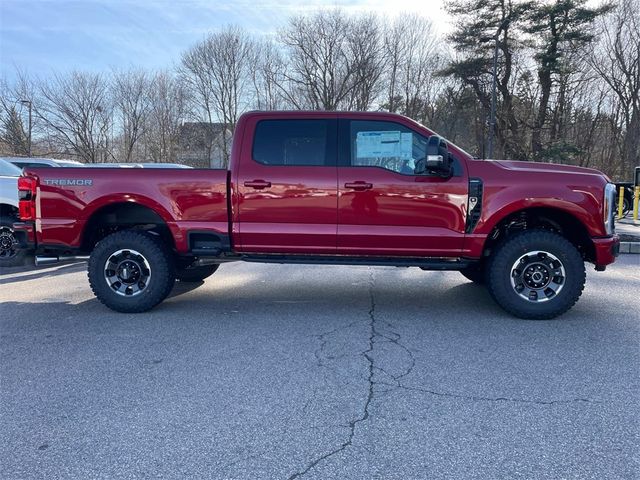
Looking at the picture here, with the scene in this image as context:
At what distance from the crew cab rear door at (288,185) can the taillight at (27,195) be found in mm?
2225

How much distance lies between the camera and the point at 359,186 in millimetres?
4832

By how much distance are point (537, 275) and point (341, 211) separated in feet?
7.07

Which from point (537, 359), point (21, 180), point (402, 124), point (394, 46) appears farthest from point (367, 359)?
point (394, 46)

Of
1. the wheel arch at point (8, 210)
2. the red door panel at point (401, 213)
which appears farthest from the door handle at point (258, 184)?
the wheel arch at point (8, 210)

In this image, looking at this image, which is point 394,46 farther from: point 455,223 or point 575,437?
point 575,437

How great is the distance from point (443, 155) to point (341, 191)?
1.09m

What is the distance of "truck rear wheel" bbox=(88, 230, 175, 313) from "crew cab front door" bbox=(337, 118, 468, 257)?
78.1 inches

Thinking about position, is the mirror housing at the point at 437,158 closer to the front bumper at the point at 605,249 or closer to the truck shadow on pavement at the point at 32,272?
the front bumper at the point at 605,249

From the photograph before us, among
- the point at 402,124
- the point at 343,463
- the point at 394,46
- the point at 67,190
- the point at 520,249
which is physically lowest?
the point at 343,463

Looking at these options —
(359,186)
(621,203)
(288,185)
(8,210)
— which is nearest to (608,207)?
(359,186)

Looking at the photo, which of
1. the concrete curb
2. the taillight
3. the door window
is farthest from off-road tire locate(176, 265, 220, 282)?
the concrete curb

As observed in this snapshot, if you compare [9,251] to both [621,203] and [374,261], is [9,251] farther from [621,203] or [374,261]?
[621,203]

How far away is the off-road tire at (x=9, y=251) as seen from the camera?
8023 mm

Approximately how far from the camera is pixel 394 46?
35.3 meters
